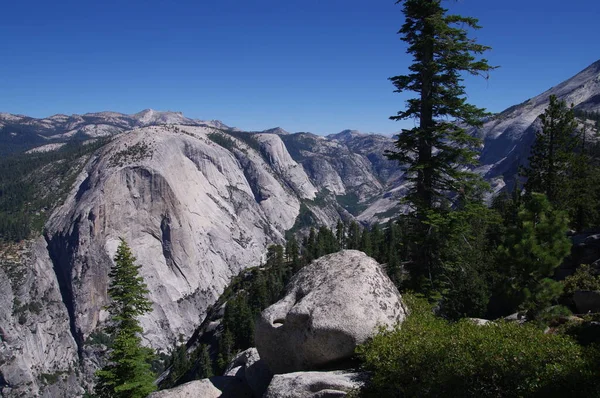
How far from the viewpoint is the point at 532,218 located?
2452cm

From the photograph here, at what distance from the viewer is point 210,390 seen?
14.9 m

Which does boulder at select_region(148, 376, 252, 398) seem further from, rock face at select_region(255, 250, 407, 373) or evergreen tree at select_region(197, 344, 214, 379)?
evergreen tree at select_region(197, 344, 214, 379)

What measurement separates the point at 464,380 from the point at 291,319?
604cm

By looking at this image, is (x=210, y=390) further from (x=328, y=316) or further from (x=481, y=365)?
(x=481, y=365)

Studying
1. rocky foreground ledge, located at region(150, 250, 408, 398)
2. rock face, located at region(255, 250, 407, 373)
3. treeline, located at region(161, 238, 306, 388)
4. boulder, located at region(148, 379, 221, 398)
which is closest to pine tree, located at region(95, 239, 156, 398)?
boulder, located at region(148, 379, 221, 398)

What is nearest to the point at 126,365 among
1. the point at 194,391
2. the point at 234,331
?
the point at 194,391

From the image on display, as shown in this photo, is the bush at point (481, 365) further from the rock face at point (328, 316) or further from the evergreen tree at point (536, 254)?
the evergreen tree at point (536, 254)

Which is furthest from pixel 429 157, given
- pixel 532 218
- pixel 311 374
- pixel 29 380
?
pixel 29 380

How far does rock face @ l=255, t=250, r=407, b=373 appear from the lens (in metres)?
12.3

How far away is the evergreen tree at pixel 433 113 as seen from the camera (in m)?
19.1

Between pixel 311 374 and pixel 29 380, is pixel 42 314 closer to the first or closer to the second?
pixel 29 380

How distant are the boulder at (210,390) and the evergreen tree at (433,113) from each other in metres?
10.6

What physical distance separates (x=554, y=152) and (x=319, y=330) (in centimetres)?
3754

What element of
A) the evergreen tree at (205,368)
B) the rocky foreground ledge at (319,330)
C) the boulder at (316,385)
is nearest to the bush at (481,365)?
the boulder at (316,385)
